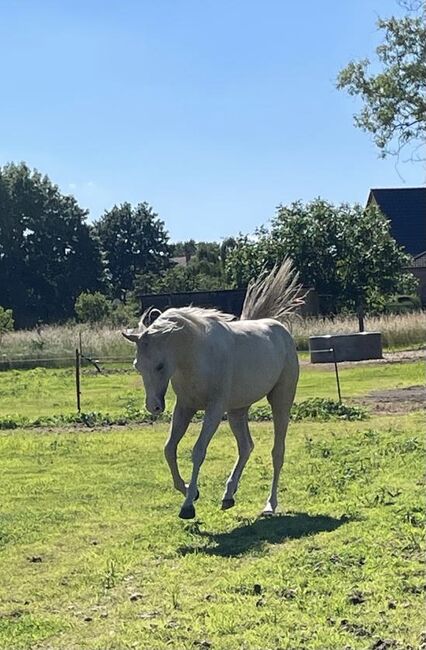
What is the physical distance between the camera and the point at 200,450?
668 centimetres

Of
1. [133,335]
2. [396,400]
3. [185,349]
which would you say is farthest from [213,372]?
[396,400]

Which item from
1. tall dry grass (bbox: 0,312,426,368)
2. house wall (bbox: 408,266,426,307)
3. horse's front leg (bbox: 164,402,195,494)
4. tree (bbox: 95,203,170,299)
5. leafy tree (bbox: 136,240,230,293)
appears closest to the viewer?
horse's front leg (bbox: 164,402,195,494)

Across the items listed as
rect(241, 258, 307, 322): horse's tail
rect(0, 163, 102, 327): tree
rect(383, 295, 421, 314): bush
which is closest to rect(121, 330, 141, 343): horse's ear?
rect(241, 258, 307, 322): horse's tail

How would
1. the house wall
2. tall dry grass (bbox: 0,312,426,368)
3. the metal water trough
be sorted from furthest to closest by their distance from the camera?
1. the house wall
2. tall dry grass (bbox: 0,312,426,368)
3. the metal water trough

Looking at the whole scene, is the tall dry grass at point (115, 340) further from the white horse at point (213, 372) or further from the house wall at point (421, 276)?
the white horse at point (213, 372)

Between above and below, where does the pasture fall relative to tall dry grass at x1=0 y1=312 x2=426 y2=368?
below

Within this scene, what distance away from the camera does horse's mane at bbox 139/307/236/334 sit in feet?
21.1

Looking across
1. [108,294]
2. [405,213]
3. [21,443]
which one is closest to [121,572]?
[21,443]

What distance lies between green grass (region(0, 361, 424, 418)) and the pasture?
6.54 meters

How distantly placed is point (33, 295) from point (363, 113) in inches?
1379

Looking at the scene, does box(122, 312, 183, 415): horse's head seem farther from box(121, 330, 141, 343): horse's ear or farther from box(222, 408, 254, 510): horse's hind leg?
box(222, 408, 254, 510): horse's hind leg

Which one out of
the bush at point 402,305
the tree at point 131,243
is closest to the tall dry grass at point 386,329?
the bush at point 402,305

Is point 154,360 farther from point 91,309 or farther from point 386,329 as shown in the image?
point 91,309

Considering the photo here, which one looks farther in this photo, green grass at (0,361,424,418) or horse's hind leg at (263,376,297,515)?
green grass at (0,361,424,418)
